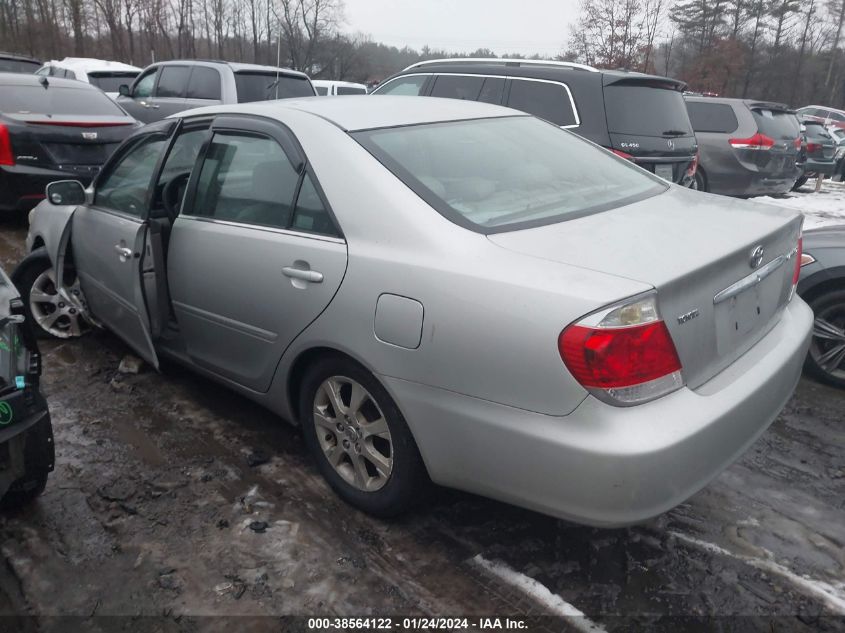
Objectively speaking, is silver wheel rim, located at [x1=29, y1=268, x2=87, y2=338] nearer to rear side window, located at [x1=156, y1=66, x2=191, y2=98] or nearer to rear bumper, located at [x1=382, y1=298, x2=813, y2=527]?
rear bumper, located at [x1=382, y1=298, x2=813, y2=527]

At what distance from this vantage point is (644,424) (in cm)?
218

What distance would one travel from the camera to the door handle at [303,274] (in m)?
2.83

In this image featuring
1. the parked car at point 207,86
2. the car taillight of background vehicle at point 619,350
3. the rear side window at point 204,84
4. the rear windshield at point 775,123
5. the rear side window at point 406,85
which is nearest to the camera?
the car taillight of background vehicle at point 619,350

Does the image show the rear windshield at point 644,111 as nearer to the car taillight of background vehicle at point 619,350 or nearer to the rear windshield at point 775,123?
the rear windshield at point 775,123

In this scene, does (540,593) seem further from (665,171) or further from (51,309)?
(665,171)

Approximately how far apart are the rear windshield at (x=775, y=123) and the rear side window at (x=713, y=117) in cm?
36

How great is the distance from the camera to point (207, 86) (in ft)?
33.1

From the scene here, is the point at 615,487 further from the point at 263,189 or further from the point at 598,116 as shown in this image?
the point at 598,116

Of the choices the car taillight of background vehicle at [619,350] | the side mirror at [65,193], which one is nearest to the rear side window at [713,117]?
the side mirror at [65,193]

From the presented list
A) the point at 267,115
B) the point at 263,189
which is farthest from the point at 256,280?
the point at 267,115

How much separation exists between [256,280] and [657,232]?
169 cm

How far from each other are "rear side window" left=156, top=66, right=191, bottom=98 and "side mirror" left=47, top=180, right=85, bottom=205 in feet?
22.7

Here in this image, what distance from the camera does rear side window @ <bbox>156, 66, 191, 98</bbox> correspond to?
10.6 metres

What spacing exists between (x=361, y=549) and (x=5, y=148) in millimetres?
6457
